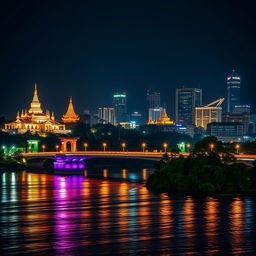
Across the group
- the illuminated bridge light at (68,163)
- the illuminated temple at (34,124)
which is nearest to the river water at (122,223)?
the illuminated bridge light at (68,163)

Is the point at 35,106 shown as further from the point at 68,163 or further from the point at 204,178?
the point at 204,178

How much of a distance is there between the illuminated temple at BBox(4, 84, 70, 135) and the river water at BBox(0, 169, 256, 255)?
349 ft

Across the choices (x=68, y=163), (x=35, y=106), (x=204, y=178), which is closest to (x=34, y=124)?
(x=35, y=106)

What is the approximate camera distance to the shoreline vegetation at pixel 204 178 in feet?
201

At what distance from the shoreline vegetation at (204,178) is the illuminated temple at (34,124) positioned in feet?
345

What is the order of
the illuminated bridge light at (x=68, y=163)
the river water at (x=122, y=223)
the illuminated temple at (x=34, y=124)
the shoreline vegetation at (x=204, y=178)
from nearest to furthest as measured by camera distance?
the river water at (x=122, y=223)
the shoreline vegetation at (x=204, y=178)
the illuminated bridge light at (x=68, y=163)
the illuminated temple at (x=34, y=124)

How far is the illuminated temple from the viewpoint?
6771 inches

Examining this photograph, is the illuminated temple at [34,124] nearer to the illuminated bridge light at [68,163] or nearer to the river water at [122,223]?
the illuminated bridge light at [68,163]

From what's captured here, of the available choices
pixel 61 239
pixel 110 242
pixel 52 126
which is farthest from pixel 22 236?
pixel 52 126

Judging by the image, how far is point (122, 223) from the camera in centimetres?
4456

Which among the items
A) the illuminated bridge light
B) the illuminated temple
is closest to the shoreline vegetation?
the illuminated bridge light

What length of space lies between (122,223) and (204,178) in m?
19.3

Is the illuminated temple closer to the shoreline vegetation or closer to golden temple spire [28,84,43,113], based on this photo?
golden temple spire [28,84,43,113]

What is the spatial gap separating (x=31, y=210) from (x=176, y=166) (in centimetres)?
1857
